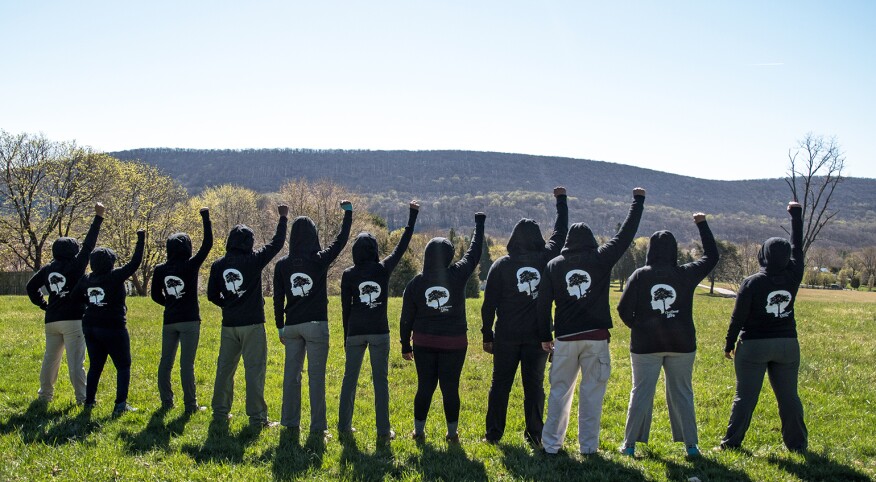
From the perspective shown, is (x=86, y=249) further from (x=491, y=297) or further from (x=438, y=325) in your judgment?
(x=491, y=297)

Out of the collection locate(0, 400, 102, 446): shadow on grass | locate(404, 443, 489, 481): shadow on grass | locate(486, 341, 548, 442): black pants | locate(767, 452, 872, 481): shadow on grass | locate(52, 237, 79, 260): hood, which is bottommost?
locate(0, 400, 102, 446): shadow on grass

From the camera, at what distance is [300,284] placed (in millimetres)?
7477

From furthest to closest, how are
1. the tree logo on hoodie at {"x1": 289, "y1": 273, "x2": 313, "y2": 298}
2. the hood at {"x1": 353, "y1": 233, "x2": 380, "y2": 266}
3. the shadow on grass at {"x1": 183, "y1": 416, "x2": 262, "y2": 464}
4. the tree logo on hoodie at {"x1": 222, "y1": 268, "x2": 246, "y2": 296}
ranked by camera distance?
the tree logo on hoodie at {"x1": 222, "y1": 268, "x2": 246, "y2": 296}, the tree logo on hoodie at {"x1": 289, "y1": 273, "x2": 313, "y2": 298}, the hood at {"x1": 353, "y1": 233, "x2": 380, "y2": 266}, the shadow on grass at {"x1": 183, "y1": 416, "x2": 262, "y2": 464}

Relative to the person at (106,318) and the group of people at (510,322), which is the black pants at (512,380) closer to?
the group of people at (510,322)

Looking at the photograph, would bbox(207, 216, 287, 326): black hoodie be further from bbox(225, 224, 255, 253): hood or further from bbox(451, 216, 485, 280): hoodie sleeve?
bbox(451, 216, 485, 280): hoodie sleeve

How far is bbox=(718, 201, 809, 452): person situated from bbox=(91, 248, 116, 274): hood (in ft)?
27.0

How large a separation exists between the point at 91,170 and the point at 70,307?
3384 cm

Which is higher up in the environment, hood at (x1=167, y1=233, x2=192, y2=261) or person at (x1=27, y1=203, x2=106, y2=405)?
hood at (x1=167, y1=233, x2=192, y2=261)

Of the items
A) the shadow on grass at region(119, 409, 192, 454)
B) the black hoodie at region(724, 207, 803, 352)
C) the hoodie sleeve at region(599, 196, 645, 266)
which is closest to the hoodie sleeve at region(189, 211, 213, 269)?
the shadow on grass at region(119, 409, 192, 454)

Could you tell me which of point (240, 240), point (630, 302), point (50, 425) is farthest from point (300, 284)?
point (630, 302)

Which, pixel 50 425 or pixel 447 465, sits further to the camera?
pixel 50 425

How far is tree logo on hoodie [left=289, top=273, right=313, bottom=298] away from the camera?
294 inches

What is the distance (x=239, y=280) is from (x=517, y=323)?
11.9 ft

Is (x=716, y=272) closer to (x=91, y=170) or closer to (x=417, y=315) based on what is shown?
(x=91, y=170)
